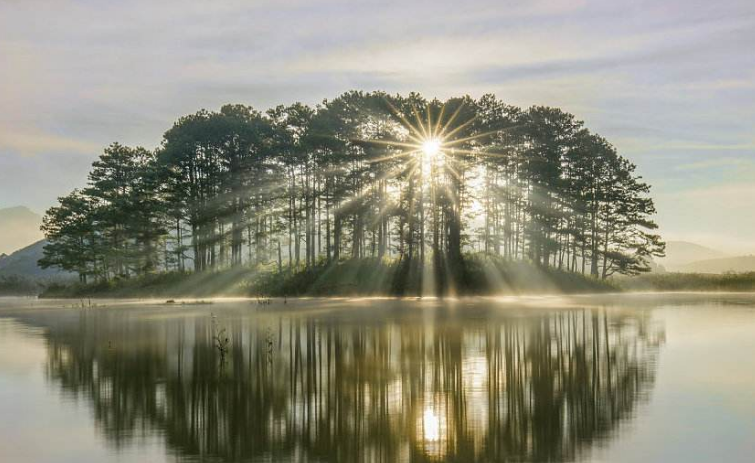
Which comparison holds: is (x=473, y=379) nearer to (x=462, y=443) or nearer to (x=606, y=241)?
(x=462, y=443)

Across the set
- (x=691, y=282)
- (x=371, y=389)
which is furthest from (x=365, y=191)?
(x=371, y=389)

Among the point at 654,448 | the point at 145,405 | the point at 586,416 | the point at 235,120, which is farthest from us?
the point at 235,120

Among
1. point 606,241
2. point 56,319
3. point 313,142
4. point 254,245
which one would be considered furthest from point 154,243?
point 606,241

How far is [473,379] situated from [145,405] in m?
7.72

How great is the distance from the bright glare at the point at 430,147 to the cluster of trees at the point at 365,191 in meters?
0.12

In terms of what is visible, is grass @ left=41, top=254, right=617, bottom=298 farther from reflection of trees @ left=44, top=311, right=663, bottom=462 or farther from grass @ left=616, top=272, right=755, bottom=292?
reflection of trees @ left=44, top=311, right=663, bottom=462

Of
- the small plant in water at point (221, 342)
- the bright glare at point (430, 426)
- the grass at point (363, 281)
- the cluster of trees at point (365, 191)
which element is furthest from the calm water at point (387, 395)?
the cluster of trees at point (365, 191)

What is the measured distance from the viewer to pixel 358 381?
1788 centimetres

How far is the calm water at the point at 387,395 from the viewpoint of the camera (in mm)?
11594

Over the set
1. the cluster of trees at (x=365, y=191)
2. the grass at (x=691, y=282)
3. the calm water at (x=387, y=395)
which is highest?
the cluster of trees at (x=365, y=191)

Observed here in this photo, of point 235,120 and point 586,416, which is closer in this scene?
point 586,416

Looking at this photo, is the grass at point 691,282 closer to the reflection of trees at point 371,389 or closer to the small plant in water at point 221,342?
the reflection of trees at point 371,389

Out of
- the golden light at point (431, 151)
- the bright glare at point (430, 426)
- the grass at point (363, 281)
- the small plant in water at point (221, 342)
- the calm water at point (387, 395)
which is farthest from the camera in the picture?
the golden light at point (431, 151)

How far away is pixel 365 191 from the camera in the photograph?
78.8 m
